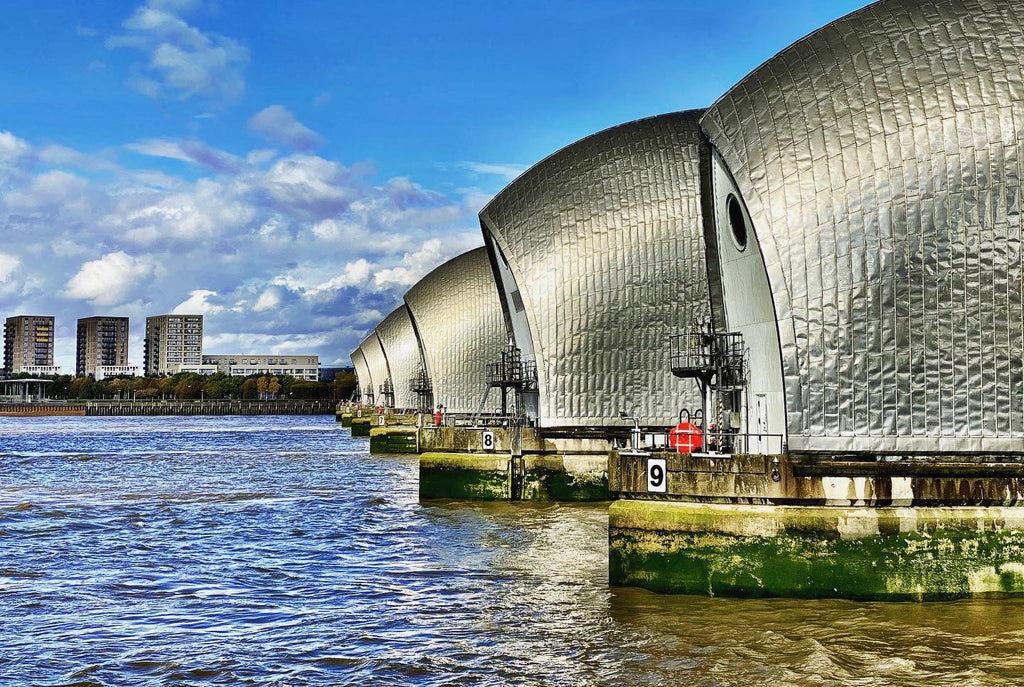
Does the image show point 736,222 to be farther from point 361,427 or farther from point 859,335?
point 361,427

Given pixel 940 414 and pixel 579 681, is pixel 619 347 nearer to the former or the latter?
pixel 940 414

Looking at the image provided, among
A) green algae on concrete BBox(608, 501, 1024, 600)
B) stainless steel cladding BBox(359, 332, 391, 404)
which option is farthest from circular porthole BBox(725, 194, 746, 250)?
stainless steel cladding BBox(359, 332, 391, 404)

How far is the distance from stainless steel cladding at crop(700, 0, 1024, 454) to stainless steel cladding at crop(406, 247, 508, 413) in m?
35.8

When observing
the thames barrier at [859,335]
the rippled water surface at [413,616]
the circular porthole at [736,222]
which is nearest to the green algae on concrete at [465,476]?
the rippled water surface at [413,616]

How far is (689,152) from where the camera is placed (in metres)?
37.1

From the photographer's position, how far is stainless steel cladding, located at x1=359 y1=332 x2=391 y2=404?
110438 millimetres

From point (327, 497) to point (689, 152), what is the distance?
58.3ft

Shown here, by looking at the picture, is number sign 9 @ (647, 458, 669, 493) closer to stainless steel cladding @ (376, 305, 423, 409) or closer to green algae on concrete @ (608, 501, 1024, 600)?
green algae on concrete @ (608, 501, 1024, 600)

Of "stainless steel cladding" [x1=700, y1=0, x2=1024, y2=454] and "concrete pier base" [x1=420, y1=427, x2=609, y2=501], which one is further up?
"stainless steel cladding" [x1=700, y1=0, x2=1024, y2=454]

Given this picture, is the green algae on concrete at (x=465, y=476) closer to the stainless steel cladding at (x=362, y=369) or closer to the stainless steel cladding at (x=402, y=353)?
the stainless steel cladding at (x=402, y=353)

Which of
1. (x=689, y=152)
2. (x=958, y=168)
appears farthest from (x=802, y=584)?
(x=689, y=152)

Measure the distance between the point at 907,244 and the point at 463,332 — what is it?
4057cm

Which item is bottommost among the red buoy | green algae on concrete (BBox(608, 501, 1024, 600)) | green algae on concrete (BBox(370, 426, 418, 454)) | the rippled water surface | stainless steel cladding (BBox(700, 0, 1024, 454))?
the rippled water surface

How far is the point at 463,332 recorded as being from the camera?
60.4 meters
